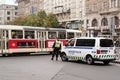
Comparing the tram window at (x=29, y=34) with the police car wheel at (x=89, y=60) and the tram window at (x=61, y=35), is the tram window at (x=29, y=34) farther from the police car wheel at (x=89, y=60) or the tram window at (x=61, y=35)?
the police car wheel at (x=89, y=60)

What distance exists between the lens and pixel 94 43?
22578 millimetres

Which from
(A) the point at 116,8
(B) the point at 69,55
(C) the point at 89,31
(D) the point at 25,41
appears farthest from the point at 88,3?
(B) the point at 69,55

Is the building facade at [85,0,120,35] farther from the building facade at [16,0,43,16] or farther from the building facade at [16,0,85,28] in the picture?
the building facade at [16,0,43,16]

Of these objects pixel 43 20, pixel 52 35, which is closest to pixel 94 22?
pixel 43 20

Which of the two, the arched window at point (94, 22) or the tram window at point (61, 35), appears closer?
Result: the tram window at point (61, 35)

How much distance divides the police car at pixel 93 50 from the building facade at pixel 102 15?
1606 inches

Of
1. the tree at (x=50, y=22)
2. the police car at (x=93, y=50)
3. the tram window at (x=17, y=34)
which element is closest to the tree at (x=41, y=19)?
the tree at (x=50, y=22)

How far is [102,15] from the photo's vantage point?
232ft

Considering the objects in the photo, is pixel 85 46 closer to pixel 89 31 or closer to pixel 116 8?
pixel 116 8

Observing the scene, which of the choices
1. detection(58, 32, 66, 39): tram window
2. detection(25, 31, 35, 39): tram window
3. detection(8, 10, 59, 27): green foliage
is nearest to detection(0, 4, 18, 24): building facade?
detection(8, 10, 59, 27): green foliage

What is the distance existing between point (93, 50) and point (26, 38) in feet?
39.8

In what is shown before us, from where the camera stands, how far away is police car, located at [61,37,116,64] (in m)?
22.2

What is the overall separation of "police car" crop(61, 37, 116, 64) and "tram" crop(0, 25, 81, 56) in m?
8.97

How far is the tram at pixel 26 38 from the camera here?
103ft
